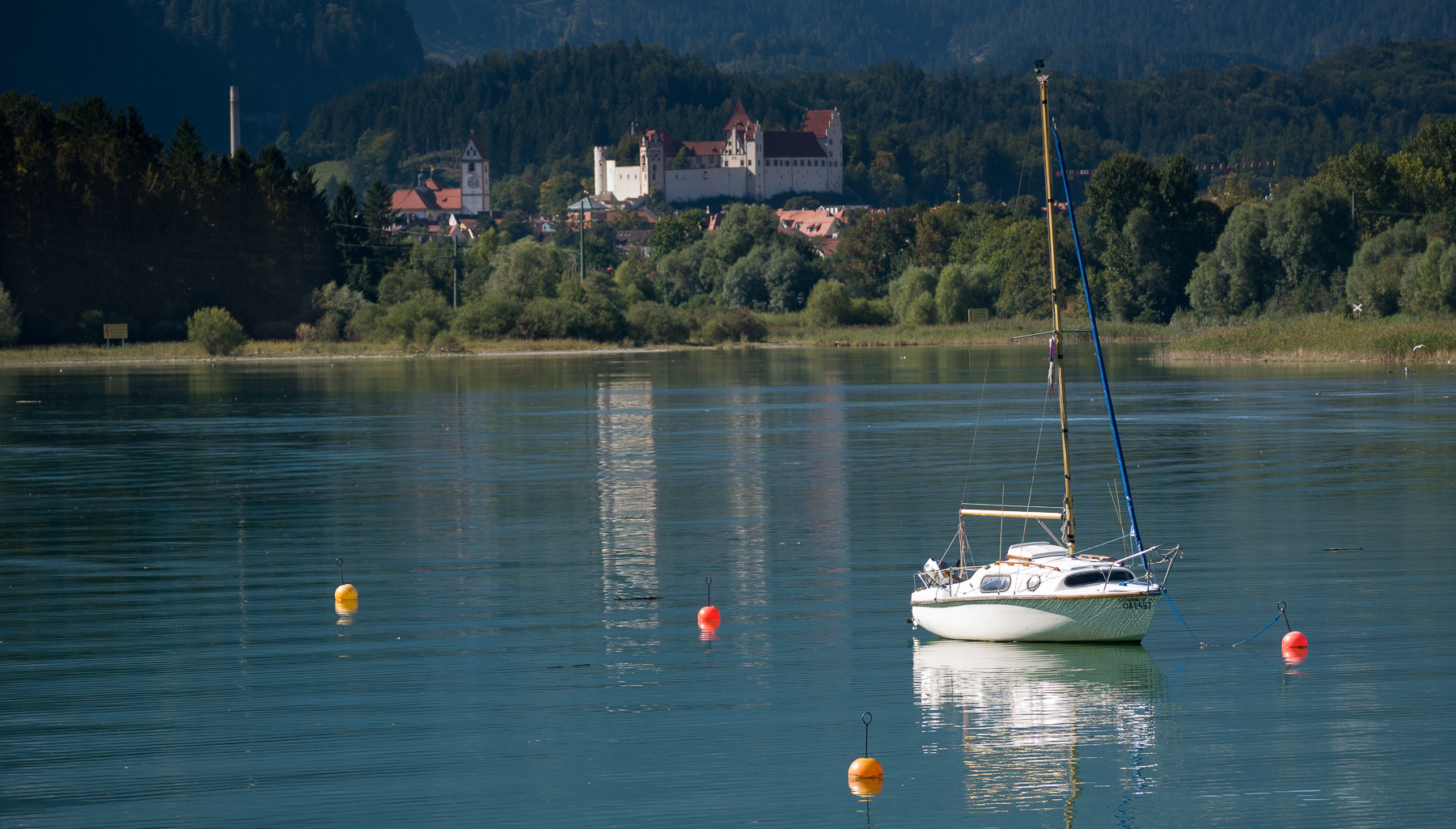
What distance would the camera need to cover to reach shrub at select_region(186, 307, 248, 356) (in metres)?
143

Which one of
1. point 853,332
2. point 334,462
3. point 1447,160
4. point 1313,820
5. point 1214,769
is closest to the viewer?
point 1313,820

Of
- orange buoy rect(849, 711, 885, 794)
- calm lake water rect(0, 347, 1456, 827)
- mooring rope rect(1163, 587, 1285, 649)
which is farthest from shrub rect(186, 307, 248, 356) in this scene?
orange buoy rect(849, 711, 885, 794)

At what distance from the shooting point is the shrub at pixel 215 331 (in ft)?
469

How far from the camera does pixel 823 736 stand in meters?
20.6

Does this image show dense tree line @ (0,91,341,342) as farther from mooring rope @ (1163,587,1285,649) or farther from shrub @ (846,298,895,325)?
mooring rope @ (1163,587,1285,649)

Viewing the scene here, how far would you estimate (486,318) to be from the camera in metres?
159

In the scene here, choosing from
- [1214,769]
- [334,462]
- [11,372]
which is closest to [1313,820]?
Answer: [1214,769]

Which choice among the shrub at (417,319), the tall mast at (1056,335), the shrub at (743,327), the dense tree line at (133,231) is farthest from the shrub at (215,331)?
the tall mast at (1056,335)

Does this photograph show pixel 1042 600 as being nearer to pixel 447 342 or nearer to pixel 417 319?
pixel 447 342

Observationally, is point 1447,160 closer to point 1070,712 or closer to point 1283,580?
point 1283,580

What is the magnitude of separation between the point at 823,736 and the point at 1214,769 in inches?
193

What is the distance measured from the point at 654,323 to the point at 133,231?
5347cm

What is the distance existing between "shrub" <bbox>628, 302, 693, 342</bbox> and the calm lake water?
109 meters

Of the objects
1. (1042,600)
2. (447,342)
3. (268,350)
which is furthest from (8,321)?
(1042,600)
